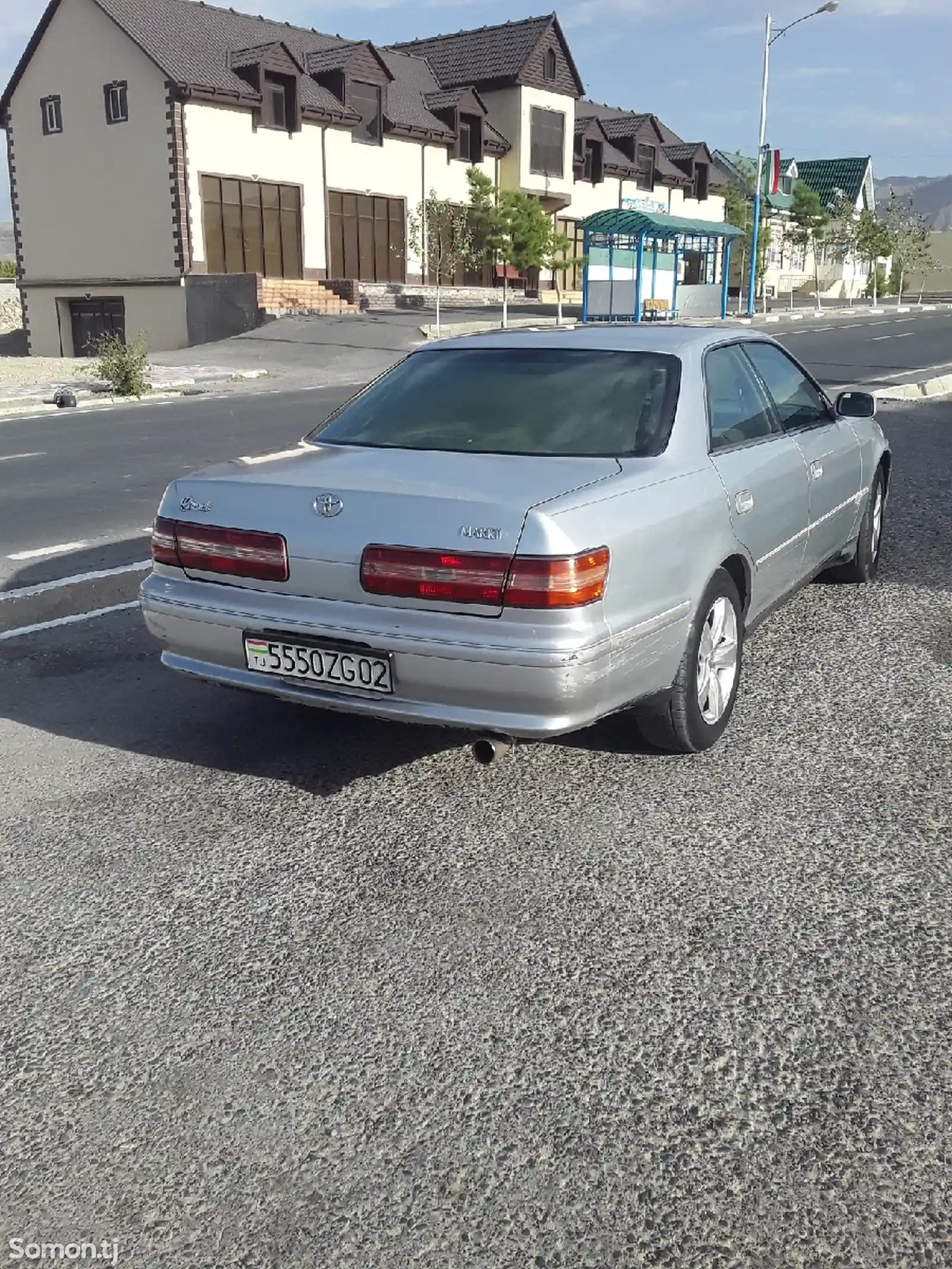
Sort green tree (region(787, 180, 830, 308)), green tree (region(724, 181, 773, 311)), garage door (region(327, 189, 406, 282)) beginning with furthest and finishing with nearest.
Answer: green tree (region(787, 180, 830, 308)) < green tree (region(724, 181, 773, 311)) < garage door (region(327, 189, 406, 282))

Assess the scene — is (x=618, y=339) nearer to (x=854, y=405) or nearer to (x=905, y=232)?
(x=854, y=405)

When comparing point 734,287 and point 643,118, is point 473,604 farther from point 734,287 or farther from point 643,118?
point 734,287

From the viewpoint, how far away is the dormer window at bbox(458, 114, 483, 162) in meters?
46.2

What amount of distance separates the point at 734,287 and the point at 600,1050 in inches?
2527

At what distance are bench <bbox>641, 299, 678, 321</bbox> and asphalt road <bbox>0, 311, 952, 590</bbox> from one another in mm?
6107

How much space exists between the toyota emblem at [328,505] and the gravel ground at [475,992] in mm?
998

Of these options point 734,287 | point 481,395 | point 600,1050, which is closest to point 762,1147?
point 600,1050

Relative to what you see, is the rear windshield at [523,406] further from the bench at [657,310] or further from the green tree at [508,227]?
the bench at [657,310]

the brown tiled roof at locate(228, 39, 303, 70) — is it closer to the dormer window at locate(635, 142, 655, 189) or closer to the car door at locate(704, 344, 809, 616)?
the dormer window at locate(635, 142, 655, 189)

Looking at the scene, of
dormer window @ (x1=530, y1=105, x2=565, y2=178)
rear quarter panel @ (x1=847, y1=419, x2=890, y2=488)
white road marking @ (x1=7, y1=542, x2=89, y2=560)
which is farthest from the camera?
dormer window @ (x1=530, y1=105, x2=565, y2=178)

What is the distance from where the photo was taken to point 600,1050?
8.79 feet

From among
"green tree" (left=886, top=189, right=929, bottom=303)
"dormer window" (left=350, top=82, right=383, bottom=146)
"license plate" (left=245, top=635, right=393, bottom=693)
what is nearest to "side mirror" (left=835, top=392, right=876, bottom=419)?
"license plate" (left=245, top=635, right=393, bottom=693)

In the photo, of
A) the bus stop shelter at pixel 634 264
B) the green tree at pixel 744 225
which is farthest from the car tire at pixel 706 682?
the green tree at pixel 744 225

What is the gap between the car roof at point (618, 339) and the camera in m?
4.67
